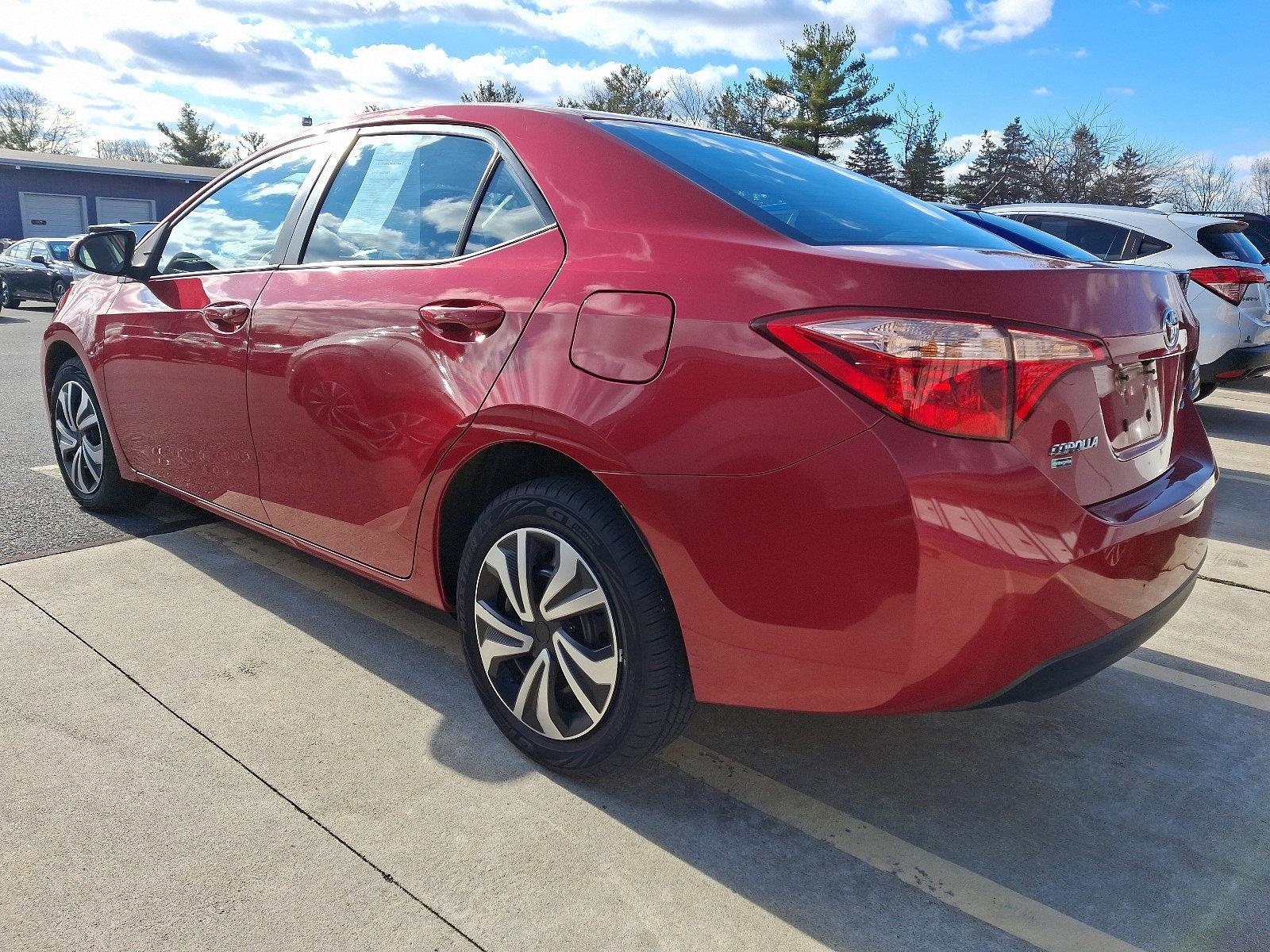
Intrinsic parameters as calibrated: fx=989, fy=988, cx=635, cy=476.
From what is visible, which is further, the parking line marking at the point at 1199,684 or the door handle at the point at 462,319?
the parking line marking at the point at 1199,684

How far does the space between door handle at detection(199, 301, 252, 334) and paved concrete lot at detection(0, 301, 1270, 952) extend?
97 centimetres

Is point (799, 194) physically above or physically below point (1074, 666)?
above

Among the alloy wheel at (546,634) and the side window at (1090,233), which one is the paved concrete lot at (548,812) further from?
the side window at (1090,233)

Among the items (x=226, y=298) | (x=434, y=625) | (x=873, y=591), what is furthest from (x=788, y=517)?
(x=226, y=298)

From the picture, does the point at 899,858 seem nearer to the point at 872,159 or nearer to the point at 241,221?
the point at 241,221

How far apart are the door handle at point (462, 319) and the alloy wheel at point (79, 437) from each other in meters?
2.43

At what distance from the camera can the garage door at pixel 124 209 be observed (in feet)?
131


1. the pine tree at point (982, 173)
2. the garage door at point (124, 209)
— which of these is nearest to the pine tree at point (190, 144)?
the garage door at point (124, 209)

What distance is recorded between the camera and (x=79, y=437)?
4.40 meters

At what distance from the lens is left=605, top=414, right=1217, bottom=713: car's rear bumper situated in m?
1.80

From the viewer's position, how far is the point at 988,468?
1.79 meters

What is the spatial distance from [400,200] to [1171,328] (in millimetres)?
2048

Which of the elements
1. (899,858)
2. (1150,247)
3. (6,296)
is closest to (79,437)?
(899,858)

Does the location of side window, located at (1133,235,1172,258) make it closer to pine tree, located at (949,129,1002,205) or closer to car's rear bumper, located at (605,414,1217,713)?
car's rear bumper, located at (605,414,1217,713)
